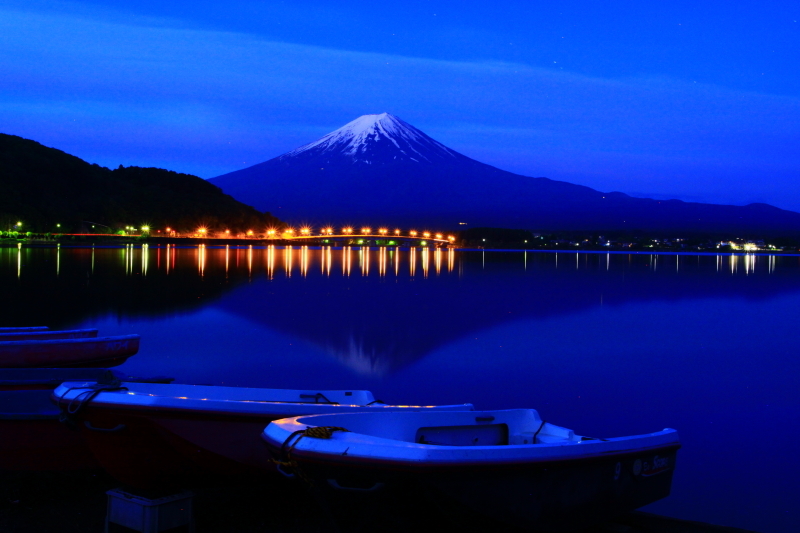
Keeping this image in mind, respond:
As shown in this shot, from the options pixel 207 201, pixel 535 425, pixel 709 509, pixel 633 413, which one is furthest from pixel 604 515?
pixel 207 201

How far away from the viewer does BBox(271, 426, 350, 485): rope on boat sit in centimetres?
441

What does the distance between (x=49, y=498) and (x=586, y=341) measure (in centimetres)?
1278

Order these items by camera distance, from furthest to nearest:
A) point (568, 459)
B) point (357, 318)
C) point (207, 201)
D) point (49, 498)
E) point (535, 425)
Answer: point (207, 201), point (357, 318), point (49, 498), point (535, 425), point (568, 459)

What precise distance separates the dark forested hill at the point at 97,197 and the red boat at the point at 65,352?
12838 cm

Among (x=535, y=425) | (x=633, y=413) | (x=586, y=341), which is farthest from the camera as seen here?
(x=586, y=341)

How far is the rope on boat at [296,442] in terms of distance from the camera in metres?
4.41

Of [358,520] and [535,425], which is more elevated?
[535,425]

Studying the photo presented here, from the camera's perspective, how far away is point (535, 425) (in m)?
5.57

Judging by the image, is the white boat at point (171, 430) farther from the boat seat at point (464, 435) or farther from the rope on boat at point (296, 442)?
the rope on boat at point (296, 442)

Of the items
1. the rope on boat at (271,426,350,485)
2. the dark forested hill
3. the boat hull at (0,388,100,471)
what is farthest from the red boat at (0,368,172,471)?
the dark forested hill

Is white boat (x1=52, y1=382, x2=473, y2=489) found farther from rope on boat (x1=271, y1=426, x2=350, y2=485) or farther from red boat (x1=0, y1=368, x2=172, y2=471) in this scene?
rope on boat (x1=271, y1=426, x2=350, y2=485)

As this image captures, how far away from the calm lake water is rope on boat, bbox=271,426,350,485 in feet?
10.2

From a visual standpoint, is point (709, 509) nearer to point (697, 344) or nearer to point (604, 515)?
point (604, 515)

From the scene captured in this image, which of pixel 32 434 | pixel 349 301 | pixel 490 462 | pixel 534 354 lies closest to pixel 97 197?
pixel 349 301
